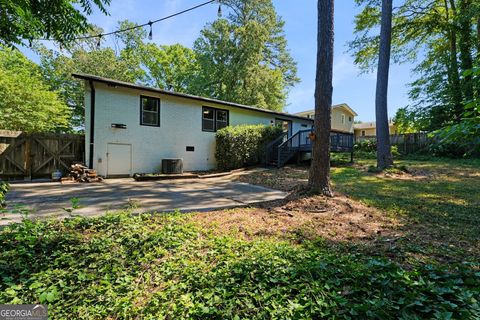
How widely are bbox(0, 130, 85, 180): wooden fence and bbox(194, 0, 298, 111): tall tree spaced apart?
48.2 feet

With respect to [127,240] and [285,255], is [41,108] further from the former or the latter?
[285,255]

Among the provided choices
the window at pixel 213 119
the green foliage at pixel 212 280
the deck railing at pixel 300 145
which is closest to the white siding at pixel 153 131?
the window at pixel 213 119

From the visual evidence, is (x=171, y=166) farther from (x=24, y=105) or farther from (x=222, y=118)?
(x=24, y=105)

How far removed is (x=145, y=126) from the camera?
33.2 ft

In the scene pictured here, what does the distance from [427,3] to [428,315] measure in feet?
69.4

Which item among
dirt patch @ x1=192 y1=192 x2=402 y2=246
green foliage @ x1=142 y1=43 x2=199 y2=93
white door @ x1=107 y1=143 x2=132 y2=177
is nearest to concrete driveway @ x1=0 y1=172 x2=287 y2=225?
dirt patch @ x1=192 y1=192 x2=402 y2=246

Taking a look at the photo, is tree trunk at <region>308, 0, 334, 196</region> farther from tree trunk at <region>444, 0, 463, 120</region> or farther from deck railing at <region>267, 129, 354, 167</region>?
tree trunk at <region>444, 0, 463, 120</region>

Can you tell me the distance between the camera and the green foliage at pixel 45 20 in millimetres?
3871

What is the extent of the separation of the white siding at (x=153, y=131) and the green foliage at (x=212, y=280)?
6.89 m

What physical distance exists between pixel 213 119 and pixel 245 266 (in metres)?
10.8

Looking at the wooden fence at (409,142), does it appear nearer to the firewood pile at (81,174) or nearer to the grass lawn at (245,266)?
the grass lawn at (245,266)

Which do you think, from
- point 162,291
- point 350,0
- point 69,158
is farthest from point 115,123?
point 350,0

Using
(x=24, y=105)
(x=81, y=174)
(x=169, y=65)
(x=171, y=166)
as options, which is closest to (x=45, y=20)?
(x=81, y=174)

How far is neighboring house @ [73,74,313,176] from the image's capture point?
8914mm
